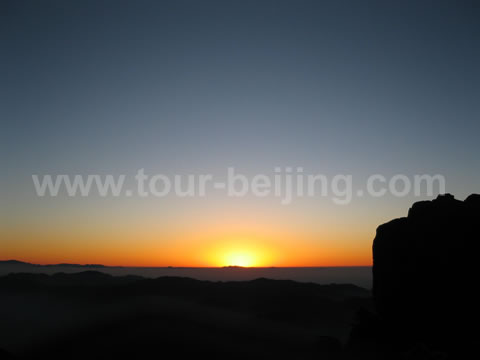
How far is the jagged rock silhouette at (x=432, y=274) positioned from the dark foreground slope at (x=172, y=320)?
270 inches

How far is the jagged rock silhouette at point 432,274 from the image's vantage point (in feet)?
73.0

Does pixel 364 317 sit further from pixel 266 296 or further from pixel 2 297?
pixel 2 297

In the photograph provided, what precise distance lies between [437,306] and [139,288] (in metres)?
65.0

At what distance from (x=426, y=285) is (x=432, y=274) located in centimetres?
86

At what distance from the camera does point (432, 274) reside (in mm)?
23703

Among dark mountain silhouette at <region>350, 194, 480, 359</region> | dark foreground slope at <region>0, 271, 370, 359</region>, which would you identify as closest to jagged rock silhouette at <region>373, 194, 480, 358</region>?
dark mountain silhouette at <region>350, 194, 480, 359</region>

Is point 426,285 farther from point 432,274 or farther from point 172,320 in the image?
point 172,320

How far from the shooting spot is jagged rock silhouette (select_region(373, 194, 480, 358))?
22.3 m

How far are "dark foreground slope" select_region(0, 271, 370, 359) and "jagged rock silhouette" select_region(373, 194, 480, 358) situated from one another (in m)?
6.87

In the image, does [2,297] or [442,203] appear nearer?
[442,203]

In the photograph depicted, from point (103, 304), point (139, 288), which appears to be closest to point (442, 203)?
point (103, 304)

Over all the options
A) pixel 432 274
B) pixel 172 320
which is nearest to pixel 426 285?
pixel 432 274

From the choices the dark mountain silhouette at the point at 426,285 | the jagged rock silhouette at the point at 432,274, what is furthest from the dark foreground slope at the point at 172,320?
the jagged rock silhouette at the point at 432,274

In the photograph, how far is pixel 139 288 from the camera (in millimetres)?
75812
